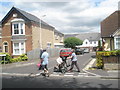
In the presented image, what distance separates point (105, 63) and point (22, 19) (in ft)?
55.7

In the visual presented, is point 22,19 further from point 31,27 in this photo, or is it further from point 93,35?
point 93,35

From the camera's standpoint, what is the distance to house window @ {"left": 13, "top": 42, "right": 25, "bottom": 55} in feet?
82.8

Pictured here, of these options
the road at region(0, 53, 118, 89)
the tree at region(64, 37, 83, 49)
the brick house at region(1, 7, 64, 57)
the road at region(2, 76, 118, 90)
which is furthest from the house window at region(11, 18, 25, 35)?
the tree at region(64, 37, 83, 49)

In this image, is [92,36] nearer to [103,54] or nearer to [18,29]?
[18,29]

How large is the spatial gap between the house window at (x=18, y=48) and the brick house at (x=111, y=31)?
12453 millimetres

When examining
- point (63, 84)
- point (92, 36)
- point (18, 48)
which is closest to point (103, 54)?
point (63, 84)

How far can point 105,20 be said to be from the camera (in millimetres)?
23688

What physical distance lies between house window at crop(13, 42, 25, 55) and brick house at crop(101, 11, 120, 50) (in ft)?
40.9

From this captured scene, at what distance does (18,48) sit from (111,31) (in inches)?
568

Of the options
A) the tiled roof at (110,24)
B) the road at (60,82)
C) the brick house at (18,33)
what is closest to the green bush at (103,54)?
the road at (60,82)

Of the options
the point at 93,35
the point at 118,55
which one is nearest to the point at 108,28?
the point at 118,55

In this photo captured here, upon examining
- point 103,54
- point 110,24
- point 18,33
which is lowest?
point 103,54

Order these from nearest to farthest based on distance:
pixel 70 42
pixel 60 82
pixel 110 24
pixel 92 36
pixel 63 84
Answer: pixel 63 84, pixel 60 82, pixel 110 24, pixel 70 42, pixel 92 36

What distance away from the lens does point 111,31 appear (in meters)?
22.1
